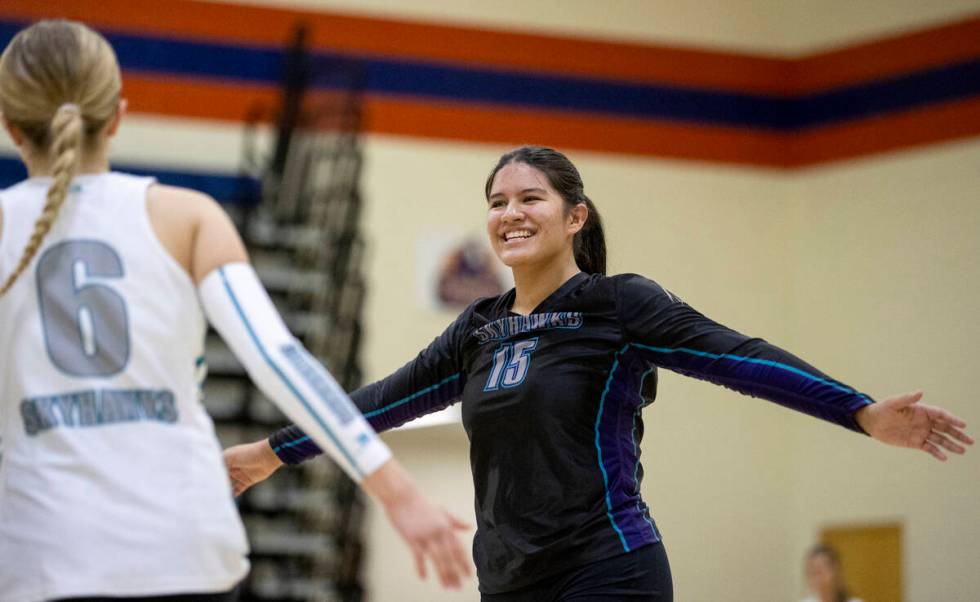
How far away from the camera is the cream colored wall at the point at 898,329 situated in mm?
9547

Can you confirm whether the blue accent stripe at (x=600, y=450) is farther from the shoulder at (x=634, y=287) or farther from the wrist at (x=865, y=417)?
the wrist at (x=865, y=417)

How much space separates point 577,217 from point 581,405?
0.60 meters

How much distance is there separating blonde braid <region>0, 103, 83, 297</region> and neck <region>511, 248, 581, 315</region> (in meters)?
1.36

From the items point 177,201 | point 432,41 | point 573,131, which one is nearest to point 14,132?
point 177,201

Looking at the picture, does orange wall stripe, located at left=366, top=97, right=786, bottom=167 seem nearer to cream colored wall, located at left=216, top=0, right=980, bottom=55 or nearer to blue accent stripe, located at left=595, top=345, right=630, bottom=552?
cream colored wall, located at left=216, top=0, right=980, bottom=55

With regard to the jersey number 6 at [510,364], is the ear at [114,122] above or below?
above

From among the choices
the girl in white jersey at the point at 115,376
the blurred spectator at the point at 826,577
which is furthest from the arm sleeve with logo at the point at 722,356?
the blurred spectator at the point at 826,577

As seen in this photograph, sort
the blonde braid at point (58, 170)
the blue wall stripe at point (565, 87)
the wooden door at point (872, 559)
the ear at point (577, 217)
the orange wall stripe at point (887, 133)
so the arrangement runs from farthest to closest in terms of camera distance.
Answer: the orange wall stripe at point (887, 133) → the blue wall stripe at point (565, 87) → the wooden door at point (872, 559) → the ear at point (577, 217) → the blonde braid at point (58, 170)

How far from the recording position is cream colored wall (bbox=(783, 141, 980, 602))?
9547mm

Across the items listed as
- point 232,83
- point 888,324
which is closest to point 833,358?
point 888,324

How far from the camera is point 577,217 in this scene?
3412 millimetres

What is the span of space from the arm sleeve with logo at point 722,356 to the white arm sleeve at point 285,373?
1087 millimetres

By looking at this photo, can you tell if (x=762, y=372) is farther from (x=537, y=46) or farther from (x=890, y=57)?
(x=890, y=57)

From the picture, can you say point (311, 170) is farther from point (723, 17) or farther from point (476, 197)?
point (723, 17)
